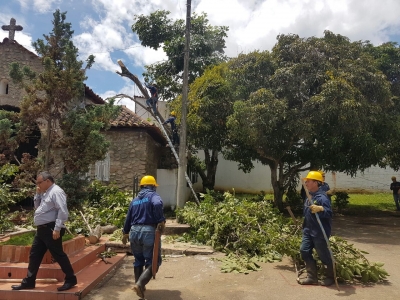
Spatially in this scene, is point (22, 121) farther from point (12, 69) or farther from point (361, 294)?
point (361, 294)

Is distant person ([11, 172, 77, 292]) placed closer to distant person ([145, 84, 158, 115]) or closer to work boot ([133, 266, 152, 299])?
work boot ([133, 266, 152, 299])

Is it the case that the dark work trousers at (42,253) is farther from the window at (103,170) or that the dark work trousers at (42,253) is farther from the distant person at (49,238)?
the window at (103,170)

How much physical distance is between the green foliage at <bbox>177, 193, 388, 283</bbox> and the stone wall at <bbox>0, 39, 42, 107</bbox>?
653 centimetres

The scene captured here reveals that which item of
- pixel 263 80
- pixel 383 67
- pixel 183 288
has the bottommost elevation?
pixel 183 288

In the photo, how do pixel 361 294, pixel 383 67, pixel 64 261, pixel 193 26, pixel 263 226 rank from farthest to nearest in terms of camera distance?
pixel 193 26 < pixel 383 67 < pixel 263 226 < pixel 361 294 < pixel 64 261

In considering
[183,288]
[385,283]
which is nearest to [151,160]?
[183,288]

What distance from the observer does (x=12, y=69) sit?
6531 millimetres

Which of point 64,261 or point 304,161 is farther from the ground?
point 304,161

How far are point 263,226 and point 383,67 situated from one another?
30.7 ft

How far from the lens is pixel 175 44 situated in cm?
1847

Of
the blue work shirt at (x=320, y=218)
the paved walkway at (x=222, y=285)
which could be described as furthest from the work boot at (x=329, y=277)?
the blue work shirt at (x=320, y=218)

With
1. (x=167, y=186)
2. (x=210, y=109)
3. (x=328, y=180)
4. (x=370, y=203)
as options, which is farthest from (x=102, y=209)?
(x=328, y=180)

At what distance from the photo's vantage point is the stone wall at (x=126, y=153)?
12.9 meters

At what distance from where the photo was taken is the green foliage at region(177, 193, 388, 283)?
594cm
